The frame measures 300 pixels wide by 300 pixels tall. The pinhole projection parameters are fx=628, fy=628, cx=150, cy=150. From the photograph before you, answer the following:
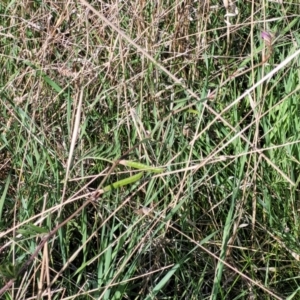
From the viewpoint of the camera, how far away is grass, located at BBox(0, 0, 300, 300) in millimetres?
1218

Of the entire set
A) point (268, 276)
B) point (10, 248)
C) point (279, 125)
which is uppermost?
point (279, 125)

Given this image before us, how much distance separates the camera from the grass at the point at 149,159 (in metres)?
1.22

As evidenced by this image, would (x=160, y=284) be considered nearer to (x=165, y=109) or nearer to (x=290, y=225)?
(x=290, y=225)

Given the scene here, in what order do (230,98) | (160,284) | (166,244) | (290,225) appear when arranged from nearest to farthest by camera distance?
1. (160,284)
2. (166,244)
3. (290,225)
4. (230,98)

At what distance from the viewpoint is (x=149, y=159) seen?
1.34 metres

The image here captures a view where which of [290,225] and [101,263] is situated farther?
[290,225]

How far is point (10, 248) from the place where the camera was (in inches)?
50.1

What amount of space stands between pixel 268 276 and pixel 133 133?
45 centimetres

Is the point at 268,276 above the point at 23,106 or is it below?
below

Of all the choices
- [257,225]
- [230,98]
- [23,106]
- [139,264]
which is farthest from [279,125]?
[23,106]

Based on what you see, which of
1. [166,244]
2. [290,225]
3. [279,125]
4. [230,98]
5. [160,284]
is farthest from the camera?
[230,98]

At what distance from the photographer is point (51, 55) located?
174 cm

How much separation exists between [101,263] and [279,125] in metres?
0.60

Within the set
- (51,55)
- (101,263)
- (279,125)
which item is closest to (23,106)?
(51,55)
